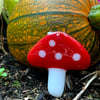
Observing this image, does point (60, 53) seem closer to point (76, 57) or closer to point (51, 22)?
point (76, 57)

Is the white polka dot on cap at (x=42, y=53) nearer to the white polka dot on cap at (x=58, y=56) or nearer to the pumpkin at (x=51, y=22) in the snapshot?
the white polka dot on cap at (x=58, y=56)

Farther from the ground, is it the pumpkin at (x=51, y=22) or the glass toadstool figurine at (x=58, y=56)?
the pumpkin at (x=51, y=22)

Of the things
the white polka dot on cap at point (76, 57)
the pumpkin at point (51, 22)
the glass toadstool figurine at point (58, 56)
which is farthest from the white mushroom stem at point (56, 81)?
the pumpkin at point (51, 22)

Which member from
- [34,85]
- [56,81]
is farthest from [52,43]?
[34,85]

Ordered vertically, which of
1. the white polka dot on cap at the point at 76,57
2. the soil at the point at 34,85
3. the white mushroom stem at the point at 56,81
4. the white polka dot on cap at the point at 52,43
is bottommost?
the soil at the point at 34,85

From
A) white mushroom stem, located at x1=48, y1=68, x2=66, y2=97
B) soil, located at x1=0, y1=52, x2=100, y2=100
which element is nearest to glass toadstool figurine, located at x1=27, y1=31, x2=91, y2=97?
white mushroom stem, located at x1=48, y1=68, x2=66, y2=97

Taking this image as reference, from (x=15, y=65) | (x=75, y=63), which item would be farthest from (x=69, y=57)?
(x=15, y=65)
